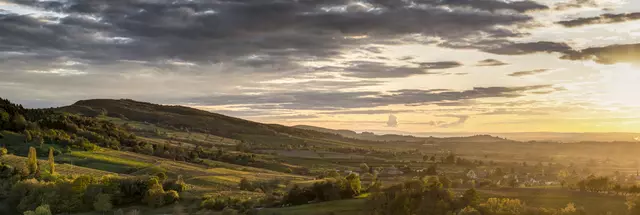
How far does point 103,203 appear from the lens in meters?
57.2

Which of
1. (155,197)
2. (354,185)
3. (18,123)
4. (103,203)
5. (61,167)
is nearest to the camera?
(354,185)

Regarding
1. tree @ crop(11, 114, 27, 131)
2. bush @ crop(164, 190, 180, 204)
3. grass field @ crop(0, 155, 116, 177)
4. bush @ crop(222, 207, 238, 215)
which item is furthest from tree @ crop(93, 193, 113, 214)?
tree @ crop(11, 114, 27, 131)

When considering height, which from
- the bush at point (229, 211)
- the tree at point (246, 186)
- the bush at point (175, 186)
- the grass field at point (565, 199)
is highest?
the grass field at point (565, 199)

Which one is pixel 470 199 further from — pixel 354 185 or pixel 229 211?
pixel 229 211

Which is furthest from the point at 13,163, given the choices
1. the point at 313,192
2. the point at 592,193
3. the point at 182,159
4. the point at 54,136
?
the point at 592,193

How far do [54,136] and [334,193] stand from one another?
8159 centimetres

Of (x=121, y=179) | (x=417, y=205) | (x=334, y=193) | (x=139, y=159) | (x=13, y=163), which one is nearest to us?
(x=417, y=205)

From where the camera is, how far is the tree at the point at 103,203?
56812 millimetres

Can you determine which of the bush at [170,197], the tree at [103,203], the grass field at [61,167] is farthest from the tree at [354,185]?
the grass field at [61,167]

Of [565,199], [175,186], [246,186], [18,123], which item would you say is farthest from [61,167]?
[565,199]

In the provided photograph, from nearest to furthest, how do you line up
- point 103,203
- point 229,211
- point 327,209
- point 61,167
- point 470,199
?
point 470,199
point 327,209
point 229,211
point 103,203
point 61,167

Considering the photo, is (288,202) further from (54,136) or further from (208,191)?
(54,136)

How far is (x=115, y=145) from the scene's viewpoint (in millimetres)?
122062

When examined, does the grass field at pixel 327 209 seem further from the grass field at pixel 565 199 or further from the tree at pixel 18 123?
the tree at pixel 18 123
